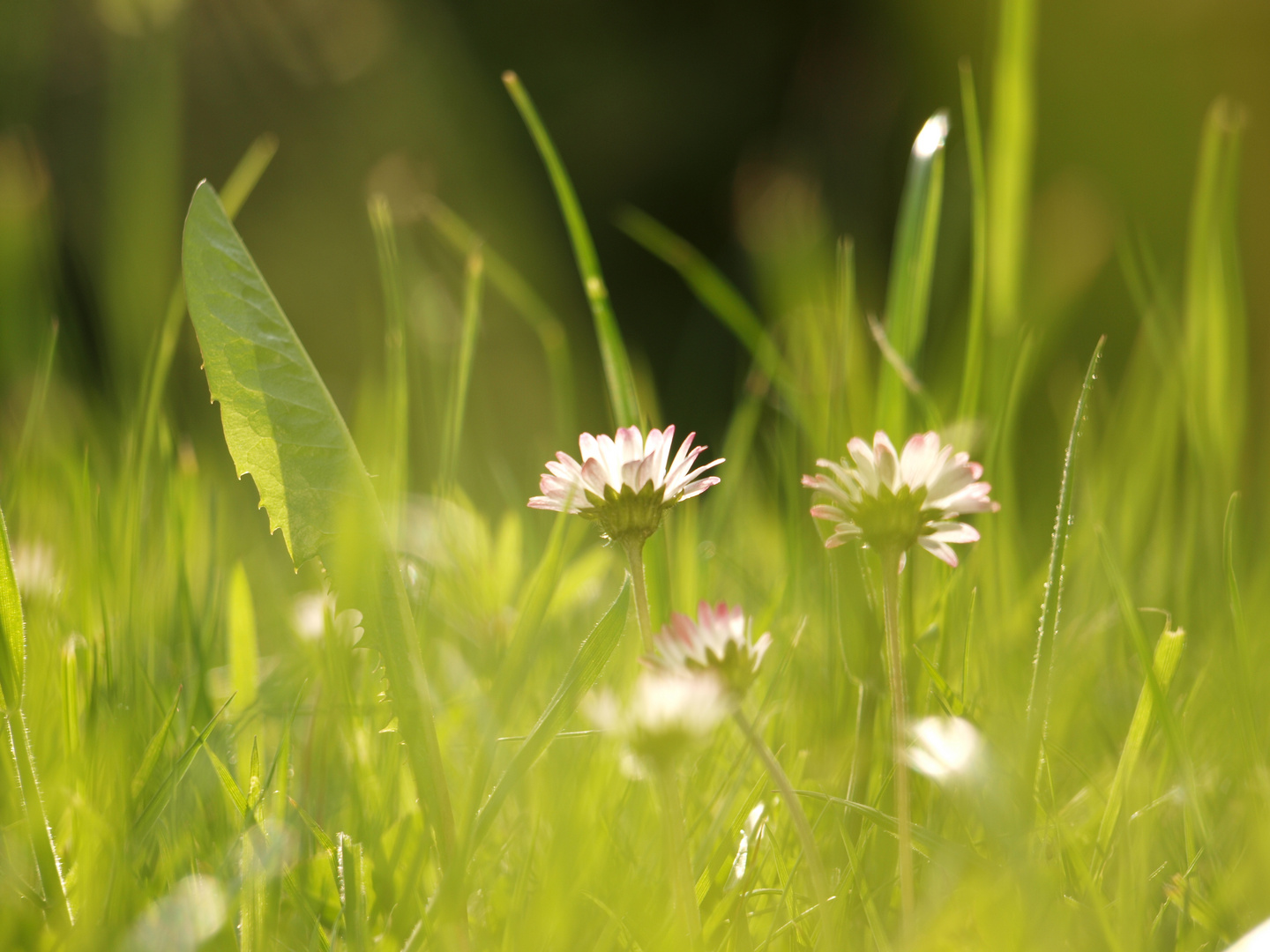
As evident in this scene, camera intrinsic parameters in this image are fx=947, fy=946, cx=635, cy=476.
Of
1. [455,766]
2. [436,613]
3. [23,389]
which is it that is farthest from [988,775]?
[23,389]

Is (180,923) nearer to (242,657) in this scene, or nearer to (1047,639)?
(242,657)

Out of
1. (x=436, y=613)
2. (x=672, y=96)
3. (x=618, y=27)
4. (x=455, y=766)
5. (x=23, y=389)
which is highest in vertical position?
(x=618, y=27)

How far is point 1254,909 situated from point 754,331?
577mm

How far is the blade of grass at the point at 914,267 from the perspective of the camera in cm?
60

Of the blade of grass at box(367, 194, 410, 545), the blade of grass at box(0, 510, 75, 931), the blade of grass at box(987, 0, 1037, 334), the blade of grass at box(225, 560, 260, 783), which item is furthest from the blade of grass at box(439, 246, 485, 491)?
the blade of grass at box(987, 0, 1037, 334)

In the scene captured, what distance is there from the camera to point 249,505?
1.35m

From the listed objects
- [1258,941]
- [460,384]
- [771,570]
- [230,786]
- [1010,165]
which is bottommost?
[1258,941]

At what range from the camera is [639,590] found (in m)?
0.42

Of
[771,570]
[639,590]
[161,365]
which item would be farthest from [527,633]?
[771,570]

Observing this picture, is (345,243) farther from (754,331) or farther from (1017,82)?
(1017,82)

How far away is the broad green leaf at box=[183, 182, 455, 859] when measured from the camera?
1.47 feet

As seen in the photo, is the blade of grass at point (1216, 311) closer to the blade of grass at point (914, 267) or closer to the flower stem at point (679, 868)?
the blade of grass at point (914, 267)

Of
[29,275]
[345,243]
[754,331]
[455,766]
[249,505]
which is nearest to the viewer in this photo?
[455,766]

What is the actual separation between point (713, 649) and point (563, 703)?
70 mm
